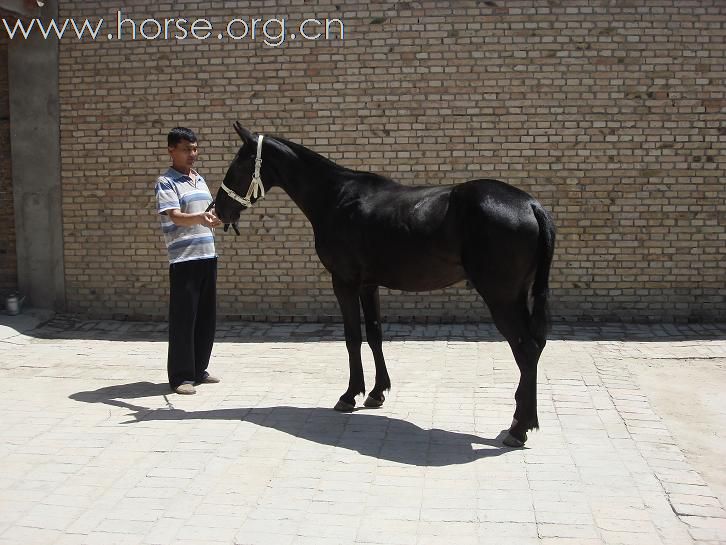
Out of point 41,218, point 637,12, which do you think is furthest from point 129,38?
point 637,12

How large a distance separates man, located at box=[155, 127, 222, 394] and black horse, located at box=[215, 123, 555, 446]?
0.49m

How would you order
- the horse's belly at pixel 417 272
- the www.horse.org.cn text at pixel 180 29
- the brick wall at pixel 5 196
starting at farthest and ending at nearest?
the brick wall at pixel 5 196 → the www.horse.org.cn text at pixel 180 29 → the horse's belly at pixel 417 272

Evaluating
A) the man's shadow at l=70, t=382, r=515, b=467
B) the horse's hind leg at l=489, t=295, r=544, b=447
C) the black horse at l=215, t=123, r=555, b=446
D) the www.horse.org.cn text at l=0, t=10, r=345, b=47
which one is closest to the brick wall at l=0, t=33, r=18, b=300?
the www.horse.org.cn text at l=0, t=10, r=345, b=47

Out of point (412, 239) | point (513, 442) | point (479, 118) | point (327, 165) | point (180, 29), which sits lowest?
point (513, 442)

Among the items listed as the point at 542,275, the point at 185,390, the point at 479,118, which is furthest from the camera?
the point at 479,118

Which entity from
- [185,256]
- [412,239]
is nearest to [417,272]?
[412,239]

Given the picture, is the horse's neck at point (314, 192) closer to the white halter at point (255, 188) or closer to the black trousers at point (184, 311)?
the white halter at point (255, 188)

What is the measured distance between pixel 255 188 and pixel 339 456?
2074 millimetres

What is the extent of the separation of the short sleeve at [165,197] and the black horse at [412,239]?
16.9 inches

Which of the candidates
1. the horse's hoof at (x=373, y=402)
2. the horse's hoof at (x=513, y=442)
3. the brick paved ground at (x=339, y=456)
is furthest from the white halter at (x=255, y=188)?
the horse's hoof at (x=513, y=442)

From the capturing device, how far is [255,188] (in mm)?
5836

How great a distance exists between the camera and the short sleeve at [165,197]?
20.3ft

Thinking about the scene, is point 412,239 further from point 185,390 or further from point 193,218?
point 185,390

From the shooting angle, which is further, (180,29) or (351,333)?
(180,29)
